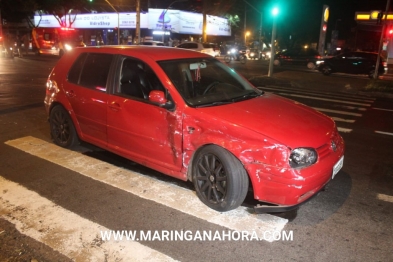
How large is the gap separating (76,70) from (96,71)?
565mm

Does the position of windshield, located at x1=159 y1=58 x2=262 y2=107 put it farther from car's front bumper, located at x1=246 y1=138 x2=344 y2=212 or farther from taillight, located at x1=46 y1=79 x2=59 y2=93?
taillight, located at x1=46 y1=79 x2=59 y2=93

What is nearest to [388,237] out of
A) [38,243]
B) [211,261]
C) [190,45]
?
[211,261]

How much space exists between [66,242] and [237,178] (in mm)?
1776

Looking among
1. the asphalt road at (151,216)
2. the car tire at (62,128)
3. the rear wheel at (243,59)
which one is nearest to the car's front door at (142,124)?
the asphalt road at (151,216)

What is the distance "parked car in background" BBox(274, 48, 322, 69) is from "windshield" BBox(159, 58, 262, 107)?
23.9m

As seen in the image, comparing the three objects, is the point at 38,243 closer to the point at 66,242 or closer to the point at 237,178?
the point at 66,242

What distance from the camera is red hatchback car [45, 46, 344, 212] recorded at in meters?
3.53

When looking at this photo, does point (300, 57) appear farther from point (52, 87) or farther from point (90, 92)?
point (90, 92)

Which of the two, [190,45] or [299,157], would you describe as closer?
[299,157]

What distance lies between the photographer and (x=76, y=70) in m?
5.53

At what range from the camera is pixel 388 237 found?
340cm

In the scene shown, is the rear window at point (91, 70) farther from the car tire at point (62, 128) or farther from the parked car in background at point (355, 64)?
the parked car in background at point (355, 64)

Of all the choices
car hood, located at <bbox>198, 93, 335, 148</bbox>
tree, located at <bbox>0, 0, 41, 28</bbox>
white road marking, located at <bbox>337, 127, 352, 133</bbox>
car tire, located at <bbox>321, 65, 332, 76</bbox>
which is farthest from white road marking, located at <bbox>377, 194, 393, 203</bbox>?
tree, located at <bbox>0, 0, 41, 28</bbox>

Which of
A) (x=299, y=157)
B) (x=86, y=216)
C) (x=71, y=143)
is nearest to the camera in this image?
(x=299, y=157)
